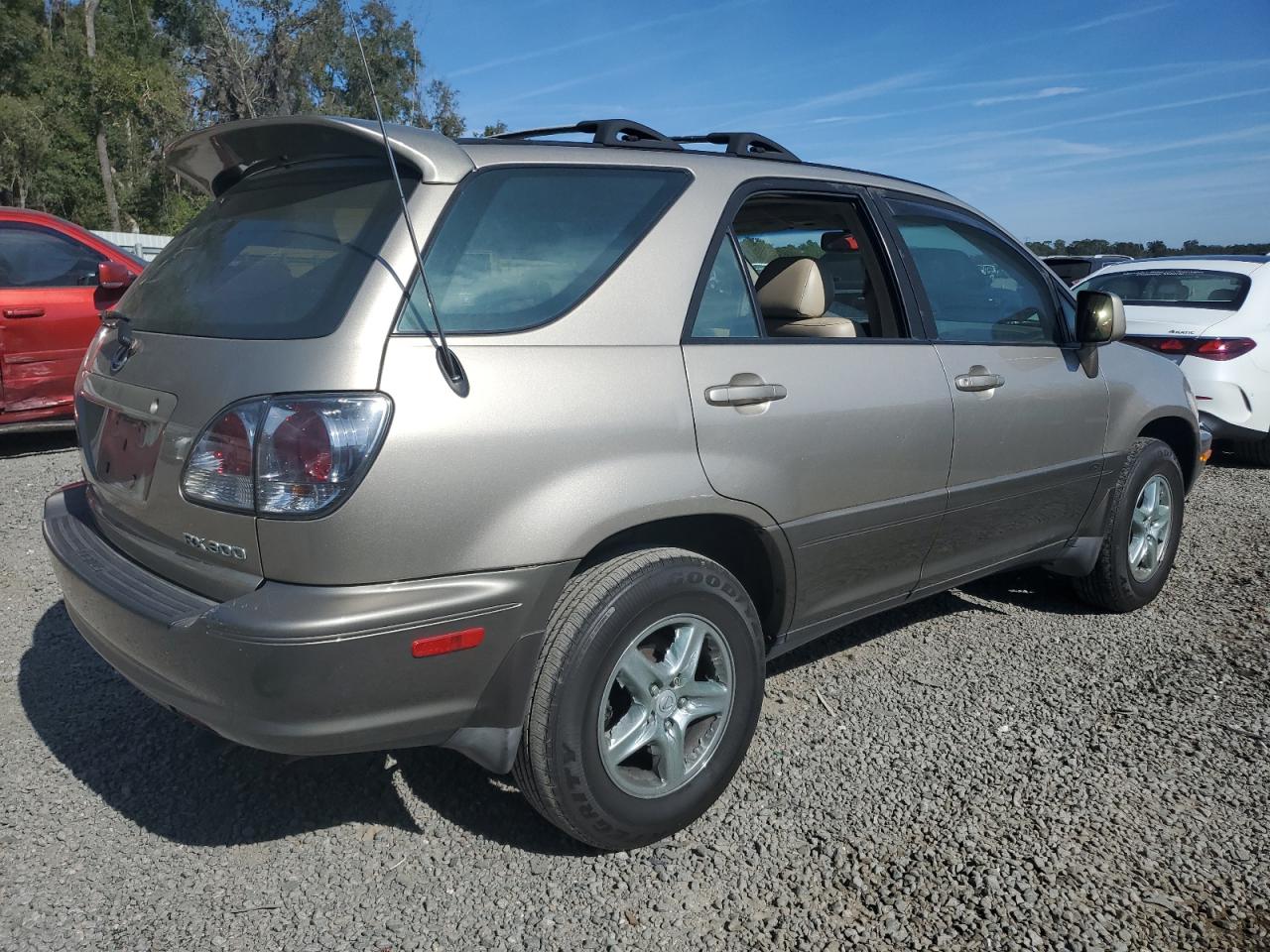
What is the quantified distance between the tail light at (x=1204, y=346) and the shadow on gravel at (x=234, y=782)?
6.28 metres

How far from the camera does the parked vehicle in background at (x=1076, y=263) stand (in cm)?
1380

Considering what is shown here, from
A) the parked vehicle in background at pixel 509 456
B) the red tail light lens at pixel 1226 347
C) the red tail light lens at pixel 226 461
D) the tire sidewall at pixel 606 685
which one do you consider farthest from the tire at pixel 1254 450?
the red tail light lens at pixel 226 461

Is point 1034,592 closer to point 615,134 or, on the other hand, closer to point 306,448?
point 615,134

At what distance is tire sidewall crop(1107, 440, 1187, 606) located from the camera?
423cm

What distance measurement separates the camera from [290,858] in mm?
2613

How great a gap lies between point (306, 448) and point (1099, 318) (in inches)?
119

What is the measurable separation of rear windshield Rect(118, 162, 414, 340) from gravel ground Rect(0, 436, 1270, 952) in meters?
1.32

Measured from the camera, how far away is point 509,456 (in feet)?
7.30

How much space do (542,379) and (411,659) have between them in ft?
2.22

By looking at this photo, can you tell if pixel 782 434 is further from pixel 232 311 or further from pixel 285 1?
pixel 285 1

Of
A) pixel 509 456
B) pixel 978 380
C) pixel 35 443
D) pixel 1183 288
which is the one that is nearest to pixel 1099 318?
pixel 978 380

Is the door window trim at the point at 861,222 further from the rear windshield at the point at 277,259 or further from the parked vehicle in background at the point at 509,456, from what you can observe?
the rear windshield at the point at 277,259

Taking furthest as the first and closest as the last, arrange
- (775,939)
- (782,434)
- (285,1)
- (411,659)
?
(285,1)
(782,434)
(775,939)
(411,659)

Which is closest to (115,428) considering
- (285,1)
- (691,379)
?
(691,379)
